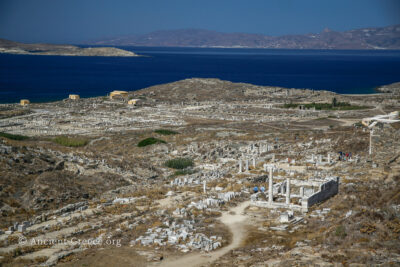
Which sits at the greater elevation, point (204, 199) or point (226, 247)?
point (226, 247)

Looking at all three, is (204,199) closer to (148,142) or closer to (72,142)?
(148,142)

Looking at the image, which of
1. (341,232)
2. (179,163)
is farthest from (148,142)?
(341,232)

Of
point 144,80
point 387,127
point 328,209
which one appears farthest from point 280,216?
point 144,80

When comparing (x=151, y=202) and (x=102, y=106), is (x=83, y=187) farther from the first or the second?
(x=102, y=106)

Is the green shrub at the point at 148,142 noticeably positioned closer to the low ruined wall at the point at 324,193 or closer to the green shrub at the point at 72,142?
the green shrub at the point at 72,142
